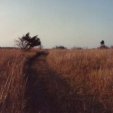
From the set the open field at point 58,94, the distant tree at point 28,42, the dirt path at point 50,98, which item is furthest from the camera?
the distant tree at point 28,42

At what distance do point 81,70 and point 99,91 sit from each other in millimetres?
3741

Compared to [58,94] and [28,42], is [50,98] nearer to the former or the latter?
[58,94]

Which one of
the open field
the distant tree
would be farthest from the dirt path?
the distant tree

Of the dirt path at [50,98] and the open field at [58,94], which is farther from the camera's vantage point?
the dirt path at [50,98]

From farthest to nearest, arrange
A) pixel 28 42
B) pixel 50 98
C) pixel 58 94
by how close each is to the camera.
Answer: pixel 28 42 → pixel 58 94 → pixel 50 98

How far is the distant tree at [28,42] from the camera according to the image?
45.5m

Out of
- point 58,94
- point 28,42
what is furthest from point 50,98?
point 28,42

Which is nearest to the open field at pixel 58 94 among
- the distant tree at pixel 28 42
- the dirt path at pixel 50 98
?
the dirt path at pixel 50 98

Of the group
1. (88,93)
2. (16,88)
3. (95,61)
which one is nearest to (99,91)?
(88,93)

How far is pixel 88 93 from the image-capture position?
326 inches

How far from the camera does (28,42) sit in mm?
49312

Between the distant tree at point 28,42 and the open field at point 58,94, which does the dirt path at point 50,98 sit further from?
the distant tree at point 28,42

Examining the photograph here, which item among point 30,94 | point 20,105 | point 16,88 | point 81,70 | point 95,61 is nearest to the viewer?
point 20,105

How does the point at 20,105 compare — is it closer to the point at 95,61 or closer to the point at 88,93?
the point at 88,93
